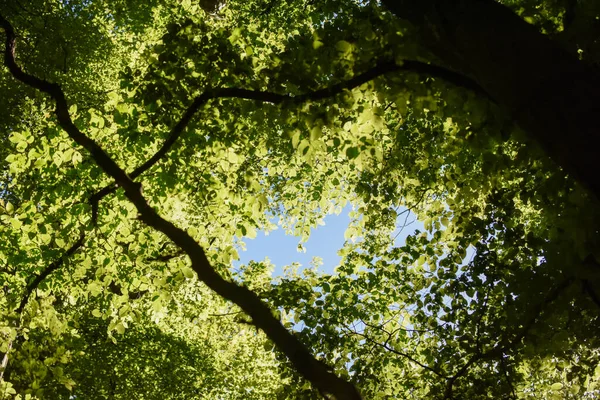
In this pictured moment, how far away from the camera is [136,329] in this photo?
611 inches

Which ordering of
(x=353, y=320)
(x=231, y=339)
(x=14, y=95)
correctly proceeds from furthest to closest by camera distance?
(x=231, y=339)
(x=14, y=95)
(x=353, y=320)

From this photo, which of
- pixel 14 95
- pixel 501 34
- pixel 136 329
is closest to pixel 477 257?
pixel 501 34

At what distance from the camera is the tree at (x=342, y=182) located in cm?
266

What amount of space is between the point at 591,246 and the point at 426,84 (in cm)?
215

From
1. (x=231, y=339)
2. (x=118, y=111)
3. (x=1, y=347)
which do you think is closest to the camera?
(x=1, y=347)

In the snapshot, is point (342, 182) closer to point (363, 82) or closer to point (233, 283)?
point (363, 82)

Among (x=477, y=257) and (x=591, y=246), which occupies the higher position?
(x=477, y=257)

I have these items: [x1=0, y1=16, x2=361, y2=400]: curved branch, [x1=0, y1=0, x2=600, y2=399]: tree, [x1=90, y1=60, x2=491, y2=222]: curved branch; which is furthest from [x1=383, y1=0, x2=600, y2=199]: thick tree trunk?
[x1=0, y1=16, x2=361, y2=400]: curved branch

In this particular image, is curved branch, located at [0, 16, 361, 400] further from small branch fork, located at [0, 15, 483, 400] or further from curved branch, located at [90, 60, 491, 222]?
curved branch, located at [90, 60, 491, 222]

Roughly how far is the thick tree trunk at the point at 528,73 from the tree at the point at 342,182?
0.01 meters

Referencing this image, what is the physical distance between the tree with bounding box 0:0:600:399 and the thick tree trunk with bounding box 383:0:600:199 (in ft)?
0.04

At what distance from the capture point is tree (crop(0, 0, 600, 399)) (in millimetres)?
2658

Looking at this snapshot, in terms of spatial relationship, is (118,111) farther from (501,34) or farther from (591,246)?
(591,246)

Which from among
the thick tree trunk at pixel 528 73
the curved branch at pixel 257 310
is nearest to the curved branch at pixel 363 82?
the thick tree trunk at pixel 528 73
